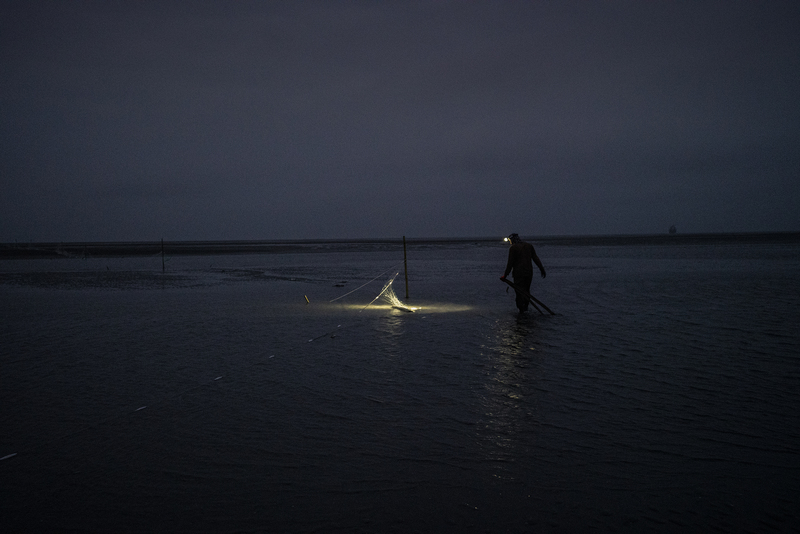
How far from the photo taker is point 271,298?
1698cm

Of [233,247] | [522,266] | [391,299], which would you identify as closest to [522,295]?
[522,266]

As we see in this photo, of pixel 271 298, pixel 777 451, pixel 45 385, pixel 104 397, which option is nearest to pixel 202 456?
pixel 104 397

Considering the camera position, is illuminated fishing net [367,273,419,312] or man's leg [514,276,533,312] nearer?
man's leg [514,276,533,312]

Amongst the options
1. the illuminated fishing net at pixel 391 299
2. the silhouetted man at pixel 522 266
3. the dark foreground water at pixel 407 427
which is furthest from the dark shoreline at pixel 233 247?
the dark foreground water at pixel 407 427

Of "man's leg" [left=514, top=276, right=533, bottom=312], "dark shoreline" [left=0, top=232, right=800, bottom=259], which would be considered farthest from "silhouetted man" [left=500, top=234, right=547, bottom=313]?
"dark shoreline" [left=0, top=232, right=800, bottom=259]

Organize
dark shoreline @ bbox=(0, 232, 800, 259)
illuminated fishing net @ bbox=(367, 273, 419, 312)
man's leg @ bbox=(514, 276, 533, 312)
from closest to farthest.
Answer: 1. man's leg @ bbox=(514, 276, 533, 312)
2. illuminated fishing net @ bbox=(367, 273, 419, 312)
3. dark shoreline @ bbox=(0, 232, 800, 259)

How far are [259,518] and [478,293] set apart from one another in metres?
14.4

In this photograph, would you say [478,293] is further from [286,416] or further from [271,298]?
[286,416]

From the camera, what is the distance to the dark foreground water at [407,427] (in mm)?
3656

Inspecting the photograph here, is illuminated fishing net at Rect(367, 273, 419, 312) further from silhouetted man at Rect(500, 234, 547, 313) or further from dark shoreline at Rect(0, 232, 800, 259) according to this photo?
dark shoreline at Rect(0, 232, 800, 259)

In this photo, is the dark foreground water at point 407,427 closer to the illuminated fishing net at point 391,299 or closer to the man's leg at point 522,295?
the man's leg at point 522,295

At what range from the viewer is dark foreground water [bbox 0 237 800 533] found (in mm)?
3656

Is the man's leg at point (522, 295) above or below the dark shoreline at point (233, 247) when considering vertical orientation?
below

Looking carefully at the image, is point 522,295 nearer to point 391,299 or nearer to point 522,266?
point 522,266
